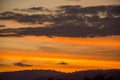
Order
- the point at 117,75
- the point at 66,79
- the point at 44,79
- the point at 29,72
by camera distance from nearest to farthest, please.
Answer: the point at 117,75, the point at 66,79, the point at 29,72, the point at 44,79

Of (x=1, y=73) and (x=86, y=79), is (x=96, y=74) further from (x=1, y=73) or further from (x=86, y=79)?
(x=1, y=73)

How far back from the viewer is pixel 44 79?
29266 millimetres

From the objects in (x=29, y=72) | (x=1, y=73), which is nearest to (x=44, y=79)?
(x=29, y=72)

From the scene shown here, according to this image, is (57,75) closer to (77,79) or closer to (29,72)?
(77,79)

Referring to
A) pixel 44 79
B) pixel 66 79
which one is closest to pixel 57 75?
pixel 66 79

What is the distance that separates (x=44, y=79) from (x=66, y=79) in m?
9.52

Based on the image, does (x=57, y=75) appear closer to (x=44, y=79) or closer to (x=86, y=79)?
(x=86, y=79)

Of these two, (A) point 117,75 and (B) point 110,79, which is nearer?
(B) point 110,79

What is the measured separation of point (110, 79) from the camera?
15.2 meters

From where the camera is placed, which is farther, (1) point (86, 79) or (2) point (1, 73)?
(2) point (1, 73)

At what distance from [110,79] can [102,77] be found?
1.22ft

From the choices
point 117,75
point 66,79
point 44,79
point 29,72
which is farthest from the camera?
point 44,79

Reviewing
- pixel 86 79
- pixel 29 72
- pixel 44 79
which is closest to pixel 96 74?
pixel 86 79

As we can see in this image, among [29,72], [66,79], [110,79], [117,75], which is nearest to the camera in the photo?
[110,79]
